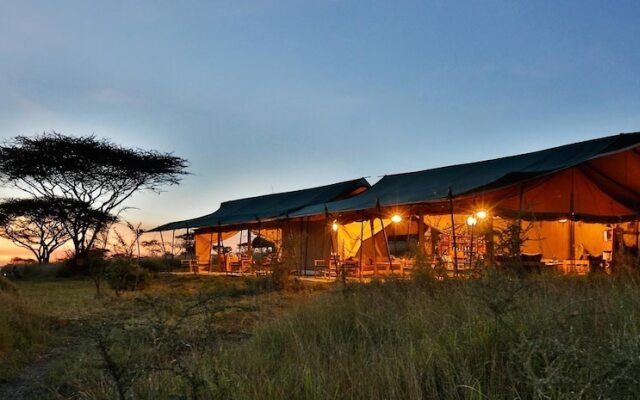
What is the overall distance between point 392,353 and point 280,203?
61.6 ft

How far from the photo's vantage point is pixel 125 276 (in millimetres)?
12727

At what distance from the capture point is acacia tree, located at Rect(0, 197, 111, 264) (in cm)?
2455

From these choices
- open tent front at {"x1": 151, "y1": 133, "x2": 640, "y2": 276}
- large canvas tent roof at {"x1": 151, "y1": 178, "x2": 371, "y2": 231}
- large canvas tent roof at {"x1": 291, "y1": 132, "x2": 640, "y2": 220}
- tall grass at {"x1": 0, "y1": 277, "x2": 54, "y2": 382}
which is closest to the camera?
tall grass at {"x1": 0, "y1": 277, "x2": 54, "y2": 382}

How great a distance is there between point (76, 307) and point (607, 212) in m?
12.1

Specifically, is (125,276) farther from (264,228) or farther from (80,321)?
(264,228)

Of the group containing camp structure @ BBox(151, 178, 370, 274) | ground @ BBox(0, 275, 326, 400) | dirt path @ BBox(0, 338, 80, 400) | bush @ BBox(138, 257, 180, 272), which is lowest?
dirt path @ BBox(0, 338, 80, 400)

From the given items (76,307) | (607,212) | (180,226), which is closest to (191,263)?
(180,226)

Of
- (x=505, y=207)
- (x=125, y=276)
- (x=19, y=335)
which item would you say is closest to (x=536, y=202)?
(x=505, y=207)

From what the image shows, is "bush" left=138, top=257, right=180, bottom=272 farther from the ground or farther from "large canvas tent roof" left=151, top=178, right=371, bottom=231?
the ground

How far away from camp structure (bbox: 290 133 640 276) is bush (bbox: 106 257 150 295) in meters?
5.01

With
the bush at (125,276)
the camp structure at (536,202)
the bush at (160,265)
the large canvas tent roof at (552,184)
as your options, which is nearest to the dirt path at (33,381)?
the bush at (125,276)

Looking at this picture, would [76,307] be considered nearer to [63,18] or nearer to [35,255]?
[63,18]

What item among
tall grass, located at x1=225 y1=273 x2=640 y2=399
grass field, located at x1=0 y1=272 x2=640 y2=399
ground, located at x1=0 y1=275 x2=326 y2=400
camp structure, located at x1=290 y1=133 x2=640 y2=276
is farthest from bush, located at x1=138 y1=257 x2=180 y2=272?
tall grass, located at x1=225 y1=273 x2=640 y2=399

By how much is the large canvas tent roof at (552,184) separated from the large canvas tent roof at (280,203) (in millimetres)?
3889
